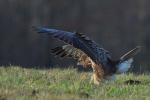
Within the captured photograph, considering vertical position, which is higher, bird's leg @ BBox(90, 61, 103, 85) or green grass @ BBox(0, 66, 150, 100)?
bird's leg @ BBox(90, 61, 103, 85)

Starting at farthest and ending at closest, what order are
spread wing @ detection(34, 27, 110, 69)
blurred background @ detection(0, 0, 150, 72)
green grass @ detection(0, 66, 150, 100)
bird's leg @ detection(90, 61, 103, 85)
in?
blurred background @ detection(0, 0, 150, 72) → bird's leg @ detection(90, 61, 103, 85) → spread wing @ detection(34, 27, 110, 69) → green grass @ detection(0, 66, 150, 100)

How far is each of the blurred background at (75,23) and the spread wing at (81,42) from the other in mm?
7776

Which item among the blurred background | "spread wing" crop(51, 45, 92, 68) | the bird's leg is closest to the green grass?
the bird's leg

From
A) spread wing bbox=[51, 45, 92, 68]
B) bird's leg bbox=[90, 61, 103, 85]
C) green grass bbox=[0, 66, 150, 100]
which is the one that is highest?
spread wing bbox=[51, 45, 92, 68]

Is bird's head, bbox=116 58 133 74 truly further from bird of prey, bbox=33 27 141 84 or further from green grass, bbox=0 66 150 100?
green grass, bbox=0 66 150 100

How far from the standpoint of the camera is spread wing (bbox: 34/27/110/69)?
33.0 feet

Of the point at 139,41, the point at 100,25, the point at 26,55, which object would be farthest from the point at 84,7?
the point at 26,55

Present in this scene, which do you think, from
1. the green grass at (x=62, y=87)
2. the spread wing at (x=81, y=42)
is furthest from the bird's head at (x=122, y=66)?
the spread wing at (x=81, y=42)

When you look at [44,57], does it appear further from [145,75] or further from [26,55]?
[145,75]

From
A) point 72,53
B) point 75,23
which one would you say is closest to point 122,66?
point 72,53

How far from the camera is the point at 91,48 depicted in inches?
406

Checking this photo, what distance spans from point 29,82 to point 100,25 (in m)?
12.1

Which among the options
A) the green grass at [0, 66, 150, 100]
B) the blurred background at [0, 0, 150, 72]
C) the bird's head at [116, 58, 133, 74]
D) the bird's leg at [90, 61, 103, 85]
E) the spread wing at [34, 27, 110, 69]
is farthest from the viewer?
the blurred background at [0, 0, 150, 72]

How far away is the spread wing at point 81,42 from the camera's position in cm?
1005
